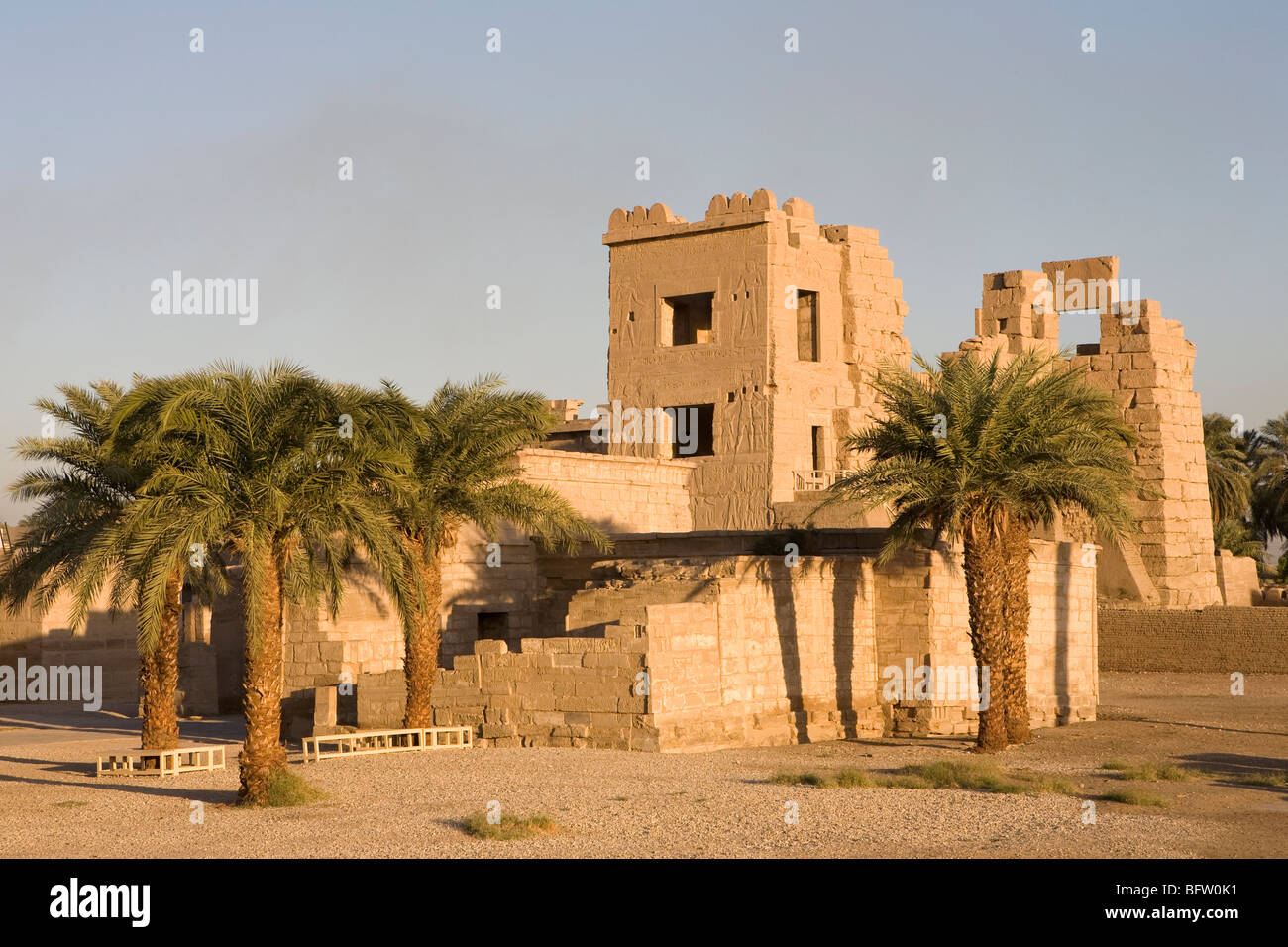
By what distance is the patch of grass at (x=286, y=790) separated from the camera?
15844mm

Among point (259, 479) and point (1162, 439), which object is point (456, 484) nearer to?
point (259, 479)

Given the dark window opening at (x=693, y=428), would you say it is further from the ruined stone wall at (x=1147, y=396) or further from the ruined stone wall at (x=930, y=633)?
the ruined stone wall at (x=930, y=633)

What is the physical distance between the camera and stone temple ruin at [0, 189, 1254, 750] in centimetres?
2198

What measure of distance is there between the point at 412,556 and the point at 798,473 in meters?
20.1

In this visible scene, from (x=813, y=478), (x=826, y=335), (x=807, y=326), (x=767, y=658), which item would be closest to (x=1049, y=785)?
(x=767, y=658)

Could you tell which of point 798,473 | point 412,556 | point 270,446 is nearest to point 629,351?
point 798,473

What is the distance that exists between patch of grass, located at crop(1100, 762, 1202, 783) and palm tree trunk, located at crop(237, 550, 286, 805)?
1007cm

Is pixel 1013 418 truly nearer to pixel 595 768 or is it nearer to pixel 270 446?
pixel 595 768

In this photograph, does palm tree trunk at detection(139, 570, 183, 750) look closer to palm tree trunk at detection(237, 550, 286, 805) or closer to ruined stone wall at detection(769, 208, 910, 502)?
palm tree trunk at detection(237, 550, 286, 805)

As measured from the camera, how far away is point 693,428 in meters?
38.8

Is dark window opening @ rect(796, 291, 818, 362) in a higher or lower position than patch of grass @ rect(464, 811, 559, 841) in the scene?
higher

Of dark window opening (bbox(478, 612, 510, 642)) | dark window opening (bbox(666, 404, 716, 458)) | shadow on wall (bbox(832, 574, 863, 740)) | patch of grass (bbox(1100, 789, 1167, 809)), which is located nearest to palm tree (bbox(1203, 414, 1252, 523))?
dark window opening (bbox(666, 404, 716, 458))

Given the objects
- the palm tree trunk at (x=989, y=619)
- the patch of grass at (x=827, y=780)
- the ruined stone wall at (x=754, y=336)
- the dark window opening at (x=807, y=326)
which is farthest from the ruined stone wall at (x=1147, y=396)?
the patch of grass at (x=827, y=780)
